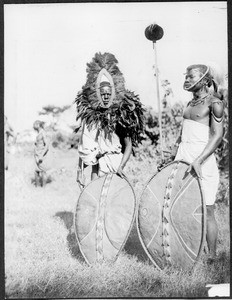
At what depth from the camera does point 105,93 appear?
498 cm

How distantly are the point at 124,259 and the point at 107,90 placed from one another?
1.45 m

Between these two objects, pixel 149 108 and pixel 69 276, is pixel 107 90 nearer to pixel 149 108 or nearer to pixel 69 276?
pixel 149 108

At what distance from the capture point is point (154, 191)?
4883mm

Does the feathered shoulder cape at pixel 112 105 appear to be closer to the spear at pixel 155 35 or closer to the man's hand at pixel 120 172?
the spear at pixel 155 35

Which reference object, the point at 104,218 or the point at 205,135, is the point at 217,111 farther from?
the point at 104,218

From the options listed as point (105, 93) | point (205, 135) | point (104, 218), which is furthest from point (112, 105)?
point (104, 218)

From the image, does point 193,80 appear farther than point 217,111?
Yes

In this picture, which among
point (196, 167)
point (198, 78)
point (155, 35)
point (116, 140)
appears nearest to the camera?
point (196, 167)

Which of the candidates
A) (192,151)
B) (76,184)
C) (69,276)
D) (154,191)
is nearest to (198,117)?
(192,151)

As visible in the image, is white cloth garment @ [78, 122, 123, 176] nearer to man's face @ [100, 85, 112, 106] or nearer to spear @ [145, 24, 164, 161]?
man's face @ [100, 85, 112, 106]

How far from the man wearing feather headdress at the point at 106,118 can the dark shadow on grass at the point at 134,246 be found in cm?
59

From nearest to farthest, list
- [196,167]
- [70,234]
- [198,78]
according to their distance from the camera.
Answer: [196,167], [198,78], [70,234]

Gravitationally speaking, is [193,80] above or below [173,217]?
above

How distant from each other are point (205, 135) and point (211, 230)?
0.78m
